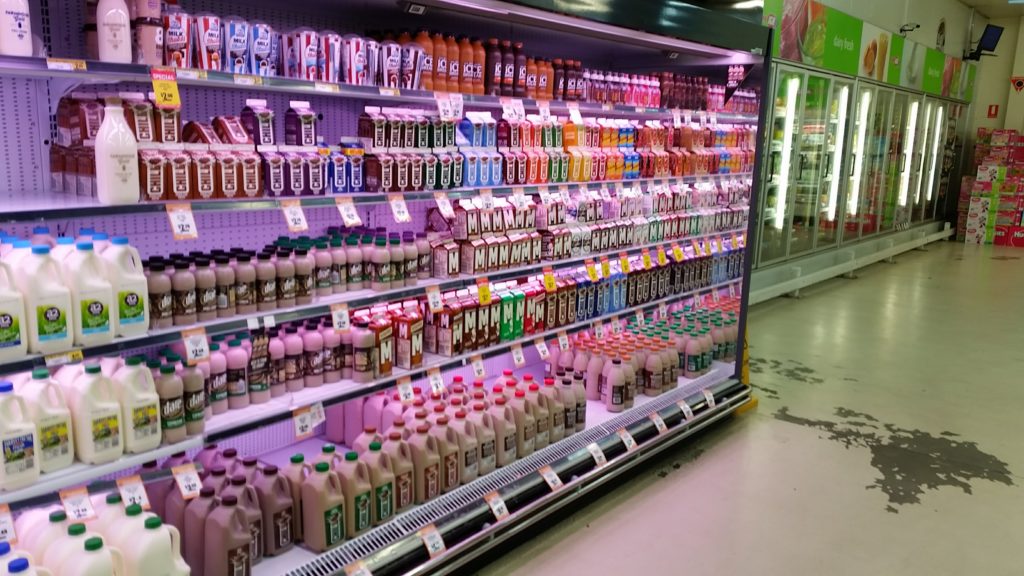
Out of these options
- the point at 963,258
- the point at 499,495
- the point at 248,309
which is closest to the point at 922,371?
the point at 499,495

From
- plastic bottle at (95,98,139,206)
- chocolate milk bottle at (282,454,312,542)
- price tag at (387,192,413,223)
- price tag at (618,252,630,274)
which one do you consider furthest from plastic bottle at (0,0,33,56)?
price tag at (618,252,630,274)

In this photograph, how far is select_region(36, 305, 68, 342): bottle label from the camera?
196cm

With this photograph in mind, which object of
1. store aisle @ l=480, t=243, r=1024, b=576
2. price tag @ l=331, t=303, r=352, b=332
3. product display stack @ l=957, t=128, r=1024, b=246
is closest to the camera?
price tag @ l=331, t=303, r=352, b=332

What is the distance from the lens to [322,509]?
102 inches

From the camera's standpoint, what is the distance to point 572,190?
13.1 ft

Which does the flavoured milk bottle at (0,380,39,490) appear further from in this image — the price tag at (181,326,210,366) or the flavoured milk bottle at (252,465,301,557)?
the flavoured milk bottle at (252,465,301,557)

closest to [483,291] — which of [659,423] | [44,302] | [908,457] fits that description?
[659,423]

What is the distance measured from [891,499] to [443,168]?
2.88 m

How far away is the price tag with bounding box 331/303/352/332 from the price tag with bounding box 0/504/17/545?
3.76 feet

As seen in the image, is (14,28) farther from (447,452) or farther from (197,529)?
(447,452)

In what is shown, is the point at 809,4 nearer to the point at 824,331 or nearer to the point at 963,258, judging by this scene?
the point at 824,331

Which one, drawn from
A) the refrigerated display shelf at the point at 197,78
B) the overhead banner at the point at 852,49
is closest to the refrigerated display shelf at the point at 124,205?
the refrigerated display shelf at the point at 197,78

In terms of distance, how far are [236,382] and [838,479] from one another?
10.6 ft

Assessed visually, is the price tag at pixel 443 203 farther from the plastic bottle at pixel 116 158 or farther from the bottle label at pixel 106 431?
the bottle label at pixel 106 431
